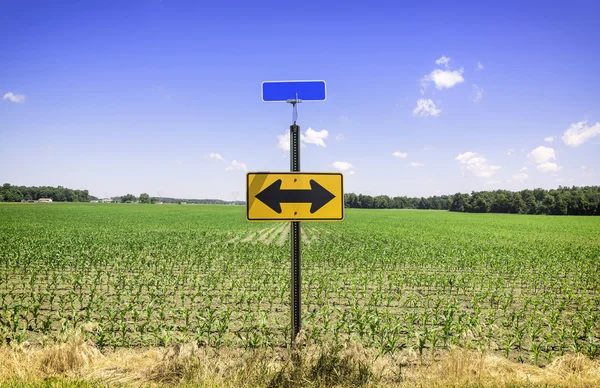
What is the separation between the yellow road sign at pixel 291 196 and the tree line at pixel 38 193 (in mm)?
172988

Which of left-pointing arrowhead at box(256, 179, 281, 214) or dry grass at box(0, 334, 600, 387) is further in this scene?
left-pointing arrowhead at box(256, 179, 281, 214)

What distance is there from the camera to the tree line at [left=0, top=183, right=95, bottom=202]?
138625mm

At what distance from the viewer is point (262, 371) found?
11.1ft

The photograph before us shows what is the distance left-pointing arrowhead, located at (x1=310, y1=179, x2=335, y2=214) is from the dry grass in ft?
4.85

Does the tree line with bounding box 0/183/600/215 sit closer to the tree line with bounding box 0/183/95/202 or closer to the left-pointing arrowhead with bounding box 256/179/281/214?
the tree line with bounding box 0/183/95/202

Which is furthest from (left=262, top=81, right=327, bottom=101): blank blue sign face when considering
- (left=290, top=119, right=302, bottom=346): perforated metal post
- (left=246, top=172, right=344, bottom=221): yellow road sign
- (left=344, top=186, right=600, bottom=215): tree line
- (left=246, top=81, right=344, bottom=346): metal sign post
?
(left=344, top=186, right=600, bottom=215): tree line

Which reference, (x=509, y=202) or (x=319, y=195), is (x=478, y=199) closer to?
(x=509, y=202)

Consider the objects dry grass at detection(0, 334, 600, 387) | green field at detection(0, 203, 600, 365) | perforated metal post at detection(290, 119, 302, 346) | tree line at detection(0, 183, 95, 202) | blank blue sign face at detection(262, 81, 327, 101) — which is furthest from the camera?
tree line at detection(0, 183, 95, 202)

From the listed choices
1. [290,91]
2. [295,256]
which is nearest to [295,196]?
[295,256]

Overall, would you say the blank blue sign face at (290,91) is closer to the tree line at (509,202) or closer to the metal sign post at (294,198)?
the metal sign post at (294,198)

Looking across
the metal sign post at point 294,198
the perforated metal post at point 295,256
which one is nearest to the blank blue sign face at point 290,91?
the perforated metal post at point 295,256

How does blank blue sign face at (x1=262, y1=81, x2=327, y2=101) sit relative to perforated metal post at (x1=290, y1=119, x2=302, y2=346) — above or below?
above

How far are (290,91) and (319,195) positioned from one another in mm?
1186

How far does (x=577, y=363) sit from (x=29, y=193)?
193832 mm
